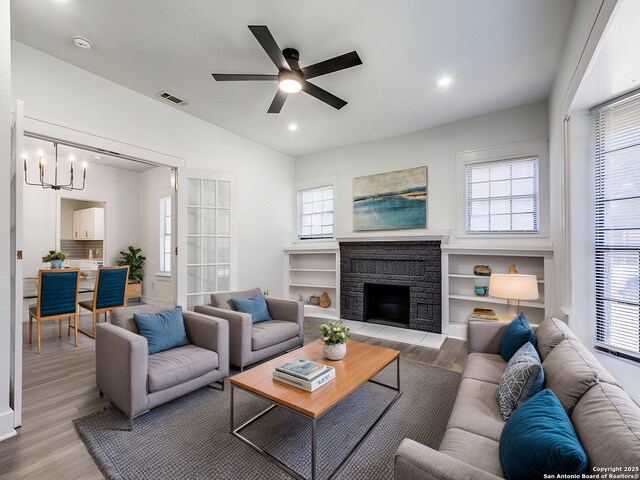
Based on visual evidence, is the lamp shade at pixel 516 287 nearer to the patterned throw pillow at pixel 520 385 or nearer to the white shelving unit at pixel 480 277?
the white shelving unit at pixel 480 277

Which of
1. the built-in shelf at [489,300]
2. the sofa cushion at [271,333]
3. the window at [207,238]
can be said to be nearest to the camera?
the sofa cushion at [271,333]

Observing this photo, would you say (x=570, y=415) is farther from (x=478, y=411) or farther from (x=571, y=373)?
(x=478, y=411)

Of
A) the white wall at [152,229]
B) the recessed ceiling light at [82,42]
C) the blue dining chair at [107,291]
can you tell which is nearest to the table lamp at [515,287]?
the recessed ceiling light at [82,42]

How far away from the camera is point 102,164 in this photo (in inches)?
247

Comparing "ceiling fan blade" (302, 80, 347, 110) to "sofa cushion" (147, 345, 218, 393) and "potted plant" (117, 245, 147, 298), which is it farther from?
"potted plant" (117, 245, 147, 298)

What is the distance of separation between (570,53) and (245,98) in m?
3.21

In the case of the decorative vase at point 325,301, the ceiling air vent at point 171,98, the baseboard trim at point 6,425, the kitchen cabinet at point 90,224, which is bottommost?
the baseboard trim at point 6,425

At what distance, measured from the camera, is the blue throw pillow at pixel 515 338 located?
6.97 feet

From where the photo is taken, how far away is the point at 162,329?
2.53 m

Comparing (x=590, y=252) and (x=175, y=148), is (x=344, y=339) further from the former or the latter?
(x=175, y=148)

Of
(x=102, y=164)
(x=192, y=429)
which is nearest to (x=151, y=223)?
(x=102, y=164)

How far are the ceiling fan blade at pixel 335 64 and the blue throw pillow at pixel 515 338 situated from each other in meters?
2.38

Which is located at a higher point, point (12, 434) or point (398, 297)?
point (398, 297)

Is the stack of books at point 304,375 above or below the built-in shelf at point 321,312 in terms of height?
above
